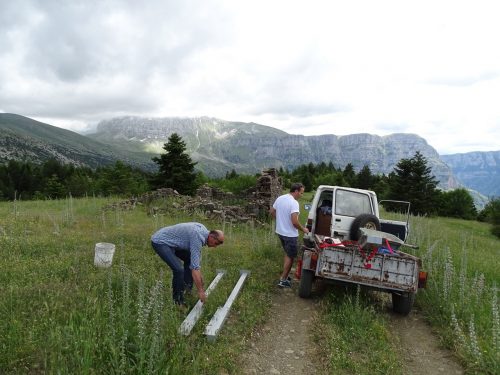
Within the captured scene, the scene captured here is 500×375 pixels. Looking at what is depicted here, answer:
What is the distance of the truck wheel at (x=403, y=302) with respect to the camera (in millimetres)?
7375

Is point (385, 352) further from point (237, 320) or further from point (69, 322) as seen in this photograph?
point (69, 322)

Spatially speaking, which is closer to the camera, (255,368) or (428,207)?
(255,368)

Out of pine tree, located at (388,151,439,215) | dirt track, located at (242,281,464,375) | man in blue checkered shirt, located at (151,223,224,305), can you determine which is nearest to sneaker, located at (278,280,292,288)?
dirt track, located at (242,281,464,375)

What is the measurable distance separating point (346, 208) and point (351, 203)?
0.24m

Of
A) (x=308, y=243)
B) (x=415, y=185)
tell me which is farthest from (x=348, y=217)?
(x=415, y=185)

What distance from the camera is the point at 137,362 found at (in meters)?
4.48

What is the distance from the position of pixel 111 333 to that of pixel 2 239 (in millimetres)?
7563

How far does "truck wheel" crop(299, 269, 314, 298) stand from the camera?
26.2ft

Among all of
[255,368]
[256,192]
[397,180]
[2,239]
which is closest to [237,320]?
[255,368]

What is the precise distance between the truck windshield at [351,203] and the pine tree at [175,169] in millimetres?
31115

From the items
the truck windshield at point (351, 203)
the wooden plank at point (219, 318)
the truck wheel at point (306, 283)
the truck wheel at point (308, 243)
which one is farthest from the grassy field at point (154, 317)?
the truck windshield at point (351, 203)

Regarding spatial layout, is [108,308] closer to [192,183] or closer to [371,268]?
[371,268]

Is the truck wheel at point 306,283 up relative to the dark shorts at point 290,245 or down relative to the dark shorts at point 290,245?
down

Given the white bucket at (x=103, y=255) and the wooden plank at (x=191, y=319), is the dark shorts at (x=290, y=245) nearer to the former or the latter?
the wooden plank at (x=191, y=319)
